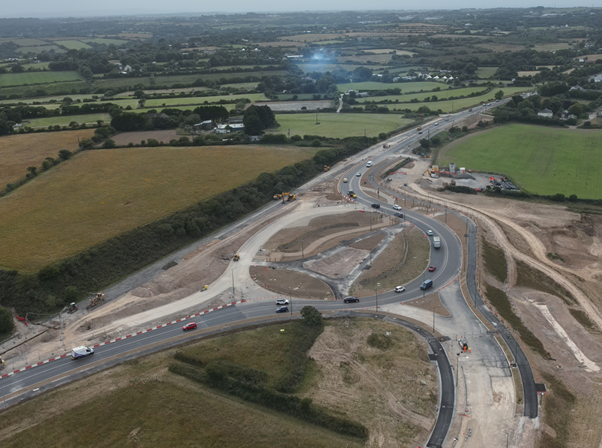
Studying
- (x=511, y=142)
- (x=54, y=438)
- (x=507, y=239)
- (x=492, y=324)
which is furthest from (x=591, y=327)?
(x=511, y=142)

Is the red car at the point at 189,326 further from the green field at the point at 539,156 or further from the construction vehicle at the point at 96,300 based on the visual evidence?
the green field at the point at 539,156

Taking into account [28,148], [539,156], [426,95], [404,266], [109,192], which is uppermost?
[28,148]

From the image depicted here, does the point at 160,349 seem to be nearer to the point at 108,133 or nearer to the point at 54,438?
the point at 54,438

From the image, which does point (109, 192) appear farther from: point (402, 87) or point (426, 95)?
point (402, 87)

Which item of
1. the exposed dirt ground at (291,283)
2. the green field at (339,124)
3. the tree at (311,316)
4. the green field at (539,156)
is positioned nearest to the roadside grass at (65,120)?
the green field at (339,124)

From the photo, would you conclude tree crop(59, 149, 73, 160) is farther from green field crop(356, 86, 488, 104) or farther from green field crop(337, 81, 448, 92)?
green field crop(337, 81, 448, 92)

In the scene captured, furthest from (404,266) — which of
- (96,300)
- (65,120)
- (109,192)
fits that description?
(65,120)

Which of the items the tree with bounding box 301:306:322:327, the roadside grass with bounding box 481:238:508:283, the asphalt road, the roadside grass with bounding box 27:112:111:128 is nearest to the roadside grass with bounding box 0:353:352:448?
the asphalt road
